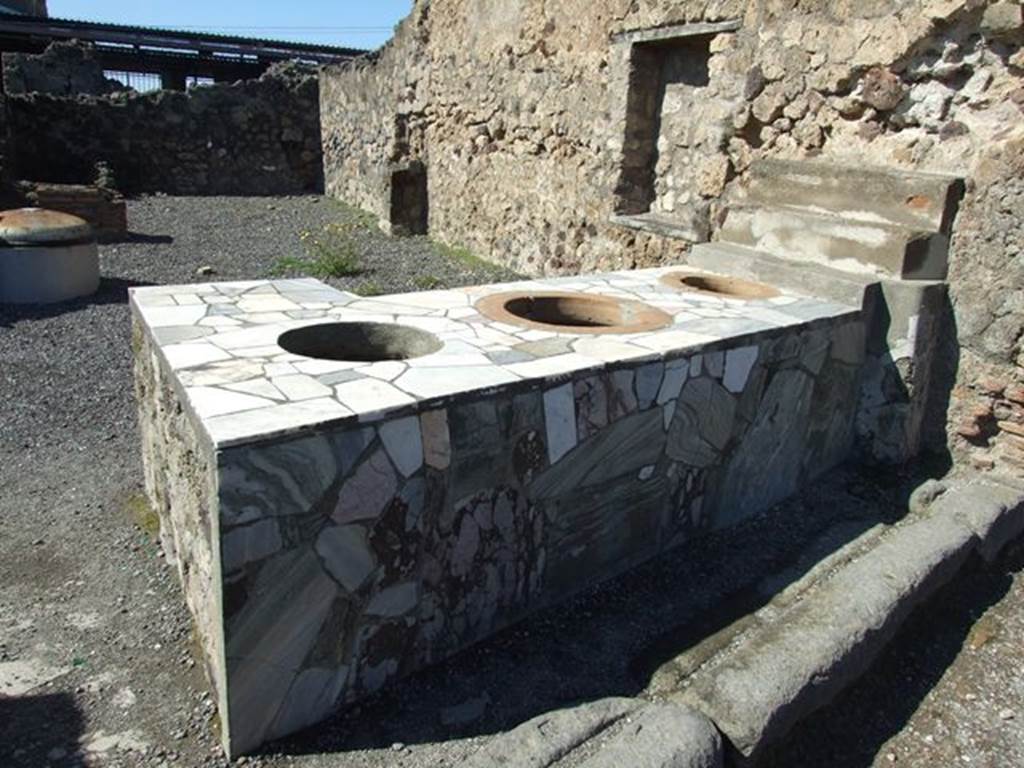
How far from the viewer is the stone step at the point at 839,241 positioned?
3727 mm

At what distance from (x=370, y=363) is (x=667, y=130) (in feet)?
13.0

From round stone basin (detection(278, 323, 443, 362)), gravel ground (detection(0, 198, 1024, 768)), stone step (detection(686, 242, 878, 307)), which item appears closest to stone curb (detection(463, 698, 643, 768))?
gravel ground (detection(0, 198, 1024, 768))

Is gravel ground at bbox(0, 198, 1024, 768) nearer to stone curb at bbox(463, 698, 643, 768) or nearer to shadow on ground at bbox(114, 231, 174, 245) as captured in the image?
stone curb at bbox(463, 698, 643, 768)

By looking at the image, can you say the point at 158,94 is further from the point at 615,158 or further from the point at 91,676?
the point at 91,676

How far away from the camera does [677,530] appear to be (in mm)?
3074

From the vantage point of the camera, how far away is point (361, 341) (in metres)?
3.09

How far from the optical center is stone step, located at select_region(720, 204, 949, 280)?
3727mm

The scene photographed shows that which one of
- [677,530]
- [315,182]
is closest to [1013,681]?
[677,530]

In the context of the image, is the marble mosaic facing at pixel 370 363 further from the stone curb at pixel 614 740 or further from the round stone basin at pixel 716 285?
the stone curb at pixel 614 740

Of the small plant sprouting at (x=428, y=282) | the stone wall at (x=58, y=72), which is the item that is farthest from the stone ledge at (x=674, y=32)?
the stone wall at (x=58, y=72)

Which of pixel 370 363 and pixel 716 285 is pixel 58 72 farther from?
pixel 370 363

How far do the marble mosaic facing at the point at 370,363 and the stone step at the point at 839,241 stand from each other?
1.11ft

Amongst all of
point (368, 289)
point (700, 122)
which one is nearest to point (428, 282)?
point (368, 289)

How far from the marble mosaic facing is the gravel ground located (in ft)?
2.63
